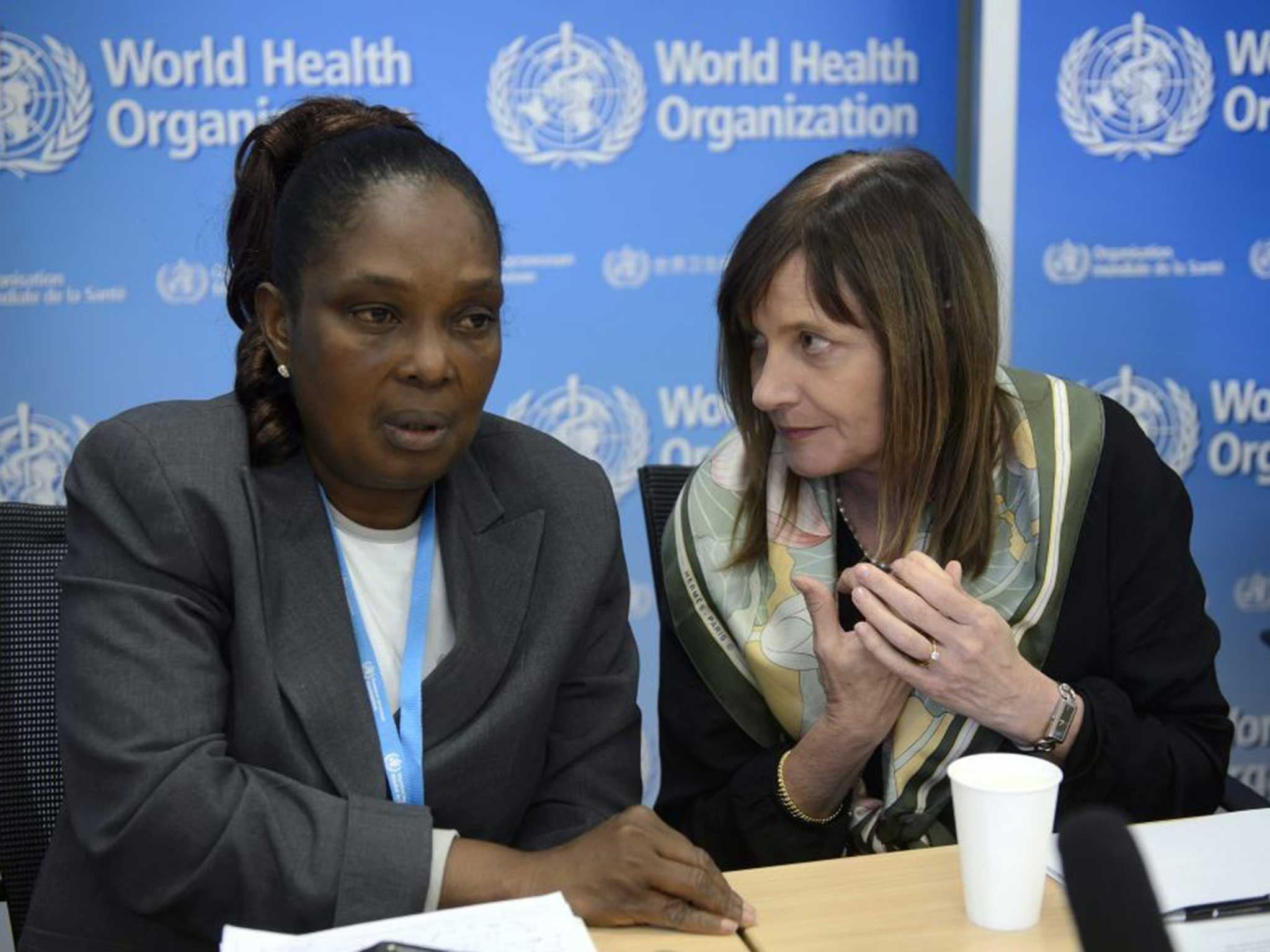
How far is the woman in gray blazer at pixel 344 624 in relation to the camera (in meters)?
1.35

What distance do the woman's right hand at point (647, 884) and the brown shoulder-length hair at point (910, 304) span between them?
640mm

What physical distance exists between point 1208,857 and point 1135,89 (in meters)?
2.23

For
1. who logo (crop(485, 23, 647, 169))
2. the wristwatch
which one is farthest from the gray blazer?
who logo (crop(485, 23, 647, 169))

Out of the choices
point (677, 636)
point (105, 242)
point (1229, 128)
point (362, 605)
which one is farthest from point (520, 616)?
point (1229, 128)

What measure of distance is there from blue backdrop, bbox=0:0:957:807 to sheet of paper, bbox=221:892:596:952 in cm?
188

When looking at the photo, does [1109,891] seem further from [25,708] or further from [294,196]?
[25,708]

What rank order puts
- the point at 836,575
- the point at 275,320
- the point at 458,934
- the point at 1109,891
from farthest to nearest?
1. the point at 836,575
2. the point at 275,320
3. the point at 458,934
4. the point at 1109,891

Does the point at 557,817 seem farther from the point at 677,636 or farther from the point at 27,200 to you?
the point at 27,200

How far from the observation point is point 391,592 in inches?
63.3

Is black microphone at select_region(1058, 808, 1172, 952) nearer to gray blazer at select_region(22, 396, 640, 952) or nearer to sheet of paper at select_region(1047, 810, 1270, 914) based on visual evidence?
sheet of paper at select_region(1047, 810, 1270, 914)

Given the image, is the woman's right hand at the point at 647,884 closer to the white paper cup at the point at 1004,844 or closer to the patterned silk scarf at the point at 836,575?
A: the white paper cup at the point at 1004,844

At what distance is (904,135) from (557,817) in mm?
2029

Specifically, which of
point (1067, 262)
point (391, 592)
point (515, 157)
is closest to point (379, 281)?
point (391, 592)

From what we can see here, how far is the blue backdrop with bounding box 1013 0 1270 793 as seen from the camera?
313 centimetres
